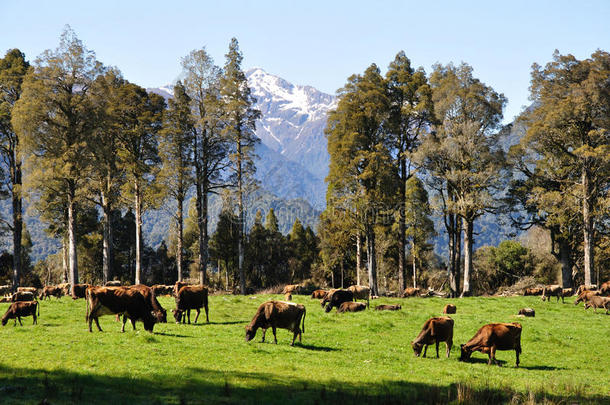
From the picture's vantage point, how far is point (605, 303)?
2616cm

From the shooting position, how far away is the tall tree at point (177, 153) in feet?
114

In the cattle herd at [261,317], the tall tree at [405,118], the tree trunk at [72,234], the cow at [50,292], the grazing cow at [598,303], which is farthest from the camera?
the tall tree at [405,118]

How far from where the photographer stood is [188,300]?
19750 mm

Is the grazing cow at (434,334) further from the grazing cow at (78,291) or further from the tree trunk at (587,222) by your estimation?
the tree trunk at (587,222)

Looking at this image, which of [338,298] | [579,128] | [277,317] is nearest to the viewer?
[277,317]

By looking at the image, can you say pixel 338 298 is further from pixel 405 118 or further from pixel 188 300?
pixel 405 118

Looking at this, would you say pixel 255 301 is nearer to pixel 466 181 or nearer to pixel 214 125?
pixel 214 125

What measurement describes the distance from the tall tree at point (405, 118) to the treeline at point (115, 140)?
11677mm

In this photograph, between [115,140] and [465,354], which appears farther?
[115,140]

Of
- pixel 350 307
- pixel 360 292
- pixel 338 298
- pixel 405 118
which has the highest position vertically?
pixel 405 118

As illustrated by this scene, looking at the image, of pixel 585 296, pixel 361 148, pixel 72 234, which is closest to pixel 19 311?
pixel 72 234

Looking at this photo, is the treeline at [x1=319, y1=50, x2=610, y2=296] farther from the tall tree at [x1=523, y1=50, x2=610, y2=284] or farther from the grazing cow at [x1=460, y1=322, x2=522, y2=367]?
the grazing cow at [x1=460, y1=322, x2=522, y2=367]

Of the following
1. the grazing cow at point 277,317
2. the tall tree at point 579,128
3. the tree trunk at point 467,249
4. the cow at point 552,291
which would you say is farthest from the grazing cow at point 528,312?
the grazing cow at point 277,317

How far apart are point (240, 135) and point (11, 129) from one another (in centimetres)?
1710
